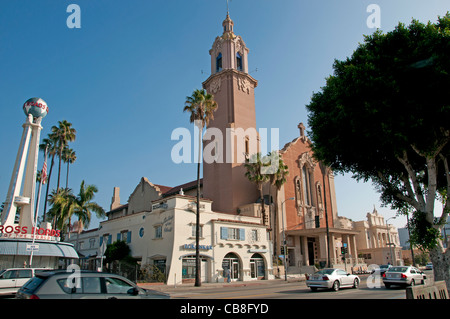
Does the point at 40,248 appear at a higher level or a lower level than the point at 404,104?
lower

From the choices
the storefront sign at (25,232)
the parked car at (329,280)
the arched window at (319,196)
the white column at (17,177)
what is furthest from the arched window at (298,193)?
the white column at (17,177)

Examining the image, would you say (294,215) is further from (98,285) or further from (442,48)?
(98,285)

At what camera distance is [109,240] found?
40.5 m

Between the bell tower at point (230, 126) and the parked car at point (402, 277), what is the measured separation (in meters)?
26.6

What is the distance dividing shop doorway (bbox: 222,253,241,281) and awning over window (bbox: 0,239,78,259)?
14.3 meters

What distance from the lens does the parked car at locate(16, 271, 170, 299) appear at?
7.72 meters

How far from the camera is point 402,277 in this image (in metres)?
20.1

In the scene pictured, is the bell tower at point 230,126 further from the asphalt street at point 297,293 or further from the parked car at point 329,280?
the parked car at point 329,280

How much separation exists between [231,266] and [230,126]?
21544mm

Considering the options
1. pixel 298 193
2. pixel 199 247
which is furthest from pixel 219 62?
pixel 199 247

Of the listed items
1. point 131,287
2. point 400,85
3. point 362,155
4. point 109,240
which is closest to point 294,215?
point 109,240

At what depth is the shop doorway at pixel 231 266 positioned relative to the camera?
113 ft

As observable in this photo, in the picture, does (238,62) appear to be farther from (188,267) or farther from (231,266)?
(188,267)

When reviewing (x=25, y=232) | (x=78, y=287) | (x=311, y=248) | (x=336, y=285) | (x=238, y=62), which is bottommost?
(x=336, y=285)
